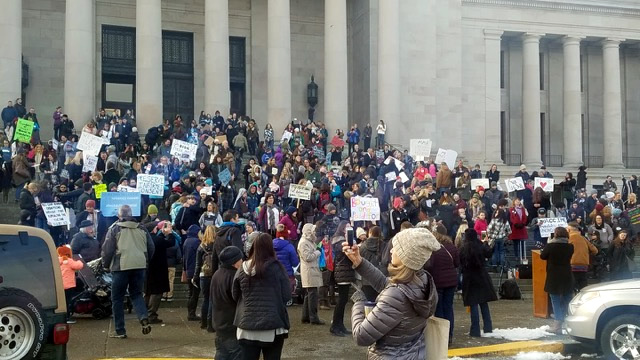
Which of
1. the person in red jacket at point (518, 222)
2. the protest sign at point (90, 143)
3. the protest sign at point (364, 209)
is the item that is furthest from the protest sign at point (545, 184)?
the protest sign at point (90, 143)

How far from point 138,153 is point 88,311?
1127cm

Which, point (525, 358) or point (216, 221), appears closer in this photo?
point (525, 358)

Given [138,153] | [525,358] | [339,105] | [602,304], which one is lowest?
[525,358]

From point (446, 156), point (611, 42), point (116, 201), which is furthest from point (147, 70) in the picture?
point (611, 42)

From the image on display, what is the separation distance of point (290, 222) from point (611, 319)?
345 inches

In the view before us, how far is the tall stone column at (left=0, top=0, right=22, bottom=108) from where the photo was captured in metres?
27.0

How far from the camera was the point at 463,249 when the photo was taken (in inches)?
491

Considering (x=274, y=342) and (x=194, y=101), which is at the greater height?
(x=194, y=101)

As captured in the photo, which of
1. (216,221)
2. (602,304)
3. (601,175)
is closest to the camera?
(602,304)

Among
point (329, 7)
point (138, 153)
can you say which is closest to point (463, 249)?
point (138, 153)

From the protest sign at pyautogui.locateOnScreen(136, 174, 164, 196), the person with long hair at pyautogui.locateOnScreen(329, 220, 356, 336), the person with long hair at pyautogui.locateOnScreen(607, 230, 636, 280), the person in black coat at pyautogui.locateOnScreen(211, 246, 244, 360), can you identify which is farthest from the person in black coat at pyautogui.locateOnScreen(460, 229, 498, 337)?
the protest sign at pyautogui.locateOnScreen(136, 174, 164, 196)

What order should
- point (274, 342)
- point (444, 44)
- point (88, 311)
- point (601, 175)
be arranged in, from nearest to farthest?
point (274, 342)
point (88, 311)
point (444, 44)
point (601, 175)

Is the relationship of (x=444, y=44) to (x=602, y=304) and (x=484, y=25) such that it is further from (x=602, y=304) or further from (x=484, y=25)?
(x=602, y=304)

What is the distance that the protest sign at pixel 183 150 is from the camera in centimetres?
2272
